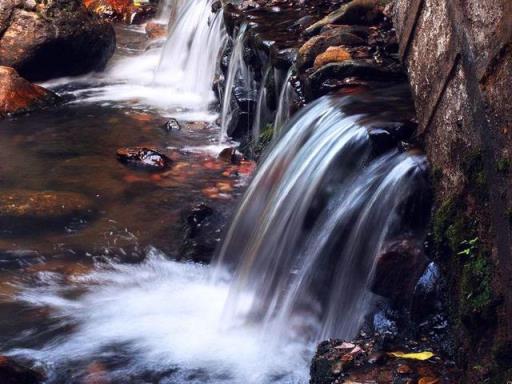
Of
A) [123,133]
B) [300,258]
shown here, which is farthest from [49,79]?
[300,258]

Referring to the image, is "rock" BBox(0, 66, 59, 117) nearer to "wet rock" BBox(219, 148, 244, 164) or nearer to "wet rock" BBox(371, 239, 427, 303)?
"wet rock" BBox(219, 148, 244, 164)

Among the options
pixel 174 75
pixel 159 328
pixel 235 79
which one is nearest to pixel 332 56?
pixel 235 79

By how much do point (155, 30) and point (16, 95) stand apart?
16.9 feet

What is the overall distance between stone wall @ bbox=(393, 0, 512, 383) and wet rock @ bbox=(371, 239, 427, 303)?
4.5 inches

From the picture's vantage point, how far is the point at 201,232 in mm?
6324

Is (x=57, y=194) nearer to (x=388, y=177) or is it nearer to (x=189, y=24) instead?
(x=388, y=177)

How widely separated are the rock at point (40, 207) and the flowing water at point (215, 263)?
138 millimetres

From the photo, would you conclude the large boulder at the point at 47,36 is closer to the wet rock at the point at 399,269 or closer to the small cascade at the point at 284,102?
the small cascade at the point at 284,102

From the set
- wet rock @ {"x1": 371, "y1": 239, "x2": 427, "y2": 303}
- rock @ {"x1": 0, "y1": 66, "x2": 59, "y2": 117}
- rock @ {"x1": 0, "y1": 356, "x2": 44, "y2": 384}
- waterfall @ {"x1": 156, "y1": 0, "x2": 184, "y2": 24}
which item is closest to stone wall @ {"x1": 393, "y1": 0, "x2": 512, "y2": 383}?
wet rock @ {"x1": 371, "y1": 239, "x2": 427, "y2": 303}

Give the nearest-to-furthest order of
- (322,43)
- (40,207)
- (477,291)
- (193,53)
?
(477,291) < (40,207) < (322,43) < (193,53)

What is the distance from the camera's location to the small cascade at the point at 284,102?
712 cm

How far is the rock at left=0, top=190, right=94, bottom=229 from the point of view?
650 centimetres

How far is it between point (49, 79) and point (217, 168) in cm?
436

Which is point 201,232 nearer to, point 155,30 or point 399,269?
point 399,269
